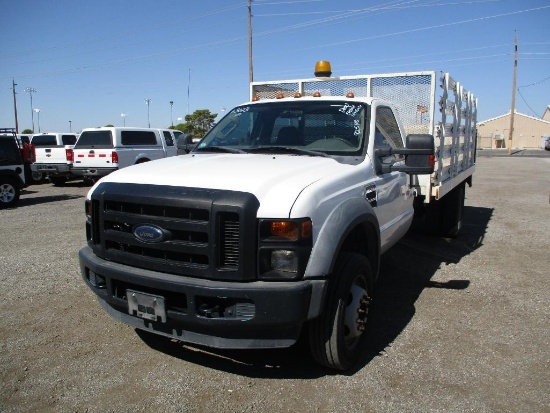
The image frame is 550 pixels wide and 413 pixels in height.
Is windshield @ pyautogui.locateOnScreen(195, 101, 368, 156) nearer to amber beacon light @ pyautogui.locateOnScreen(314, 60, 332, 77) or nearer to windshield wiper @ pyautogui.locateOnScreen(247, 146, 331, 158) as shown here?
windshield wiper @ pyautogui.locateOnScreen(247, 146, 331, 158)

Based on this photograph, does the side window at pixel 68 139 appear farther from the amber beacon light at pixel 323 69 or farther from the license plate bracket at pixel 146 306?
the license plate bracket at pixel 146 306

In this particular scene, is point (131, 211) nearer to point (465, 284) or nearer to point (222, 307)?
point (222, 307)

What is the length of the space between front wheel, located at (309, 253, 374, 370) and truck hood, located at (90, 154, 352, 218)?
63cm

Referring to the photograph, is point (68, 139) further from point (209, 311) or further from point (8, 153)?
point (209, 311)

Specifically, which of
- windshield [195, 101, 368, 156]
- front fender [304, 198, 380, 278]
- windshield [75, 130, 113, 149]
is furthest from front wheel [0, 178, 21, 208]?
front fender [304, 198, 380, 278]

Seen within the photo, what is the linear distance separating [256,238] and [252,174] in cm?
52

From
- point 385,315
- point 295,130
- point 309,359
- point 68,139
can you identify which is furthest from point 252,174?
point 68,139

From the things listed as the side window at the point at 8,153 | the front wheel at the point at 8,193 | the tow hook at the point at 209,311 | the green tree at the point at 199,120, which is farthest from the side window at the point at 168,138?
the green tree at the point at 199,120

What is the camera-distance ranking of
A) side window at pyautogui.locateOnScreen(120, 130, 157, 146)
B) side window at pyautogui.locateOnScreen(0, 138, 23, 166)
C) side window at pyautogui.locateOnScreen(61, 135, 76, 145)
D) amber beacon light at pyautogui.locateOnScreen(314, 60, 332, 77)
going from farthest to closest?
side window at pyautogui.locateOnScreen(61, 135, 76, 145), side window at pyautogui.locateOnScreen(120, 130, 157, 146), side window at pyautogui.locateOnScreen(0, 138, 23, 166), amber beacon light at pyautogui.locateOnScreen(314, 60, 332, 77)

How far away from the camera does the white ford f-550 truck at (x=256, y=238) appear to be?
264 cm

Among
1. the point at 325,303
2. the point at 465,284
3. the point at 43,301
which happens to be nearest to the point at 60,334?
the point at 43,301

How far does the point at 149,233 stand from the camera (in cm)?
284

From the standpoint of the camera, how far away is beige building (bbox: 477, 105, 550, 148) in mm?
72700

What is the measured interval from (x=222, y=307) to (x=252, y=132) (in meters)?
2.06
